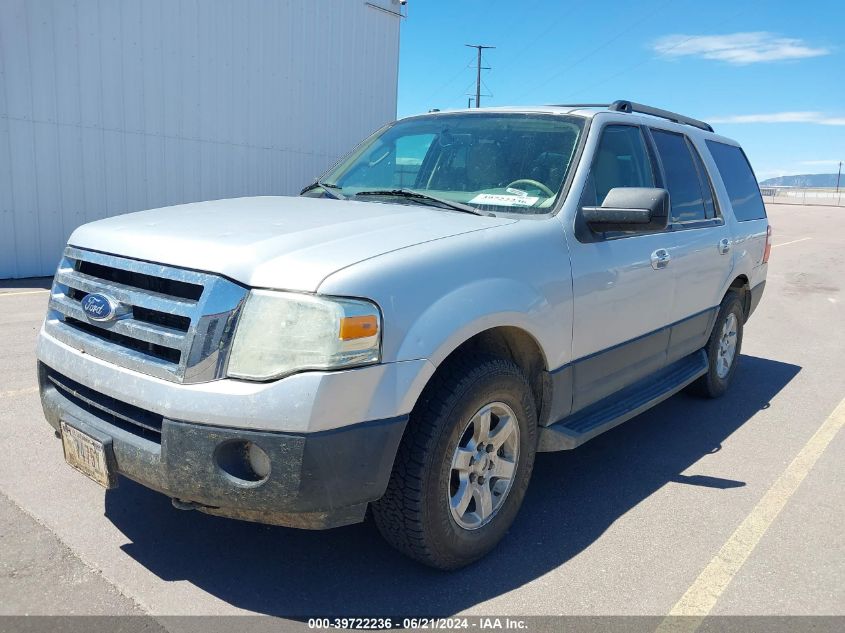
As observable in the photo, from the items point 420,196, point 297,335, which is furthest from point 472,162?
point 297,335

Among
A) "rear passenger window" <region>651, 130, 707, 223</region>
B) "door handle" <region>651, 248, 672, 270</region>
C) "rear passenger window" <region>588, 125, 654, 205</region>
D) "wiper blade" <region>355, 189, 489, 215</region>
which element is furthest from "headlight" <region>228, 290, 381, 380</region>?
"rear passenger window" <region>651, 130, 707, 223</region>

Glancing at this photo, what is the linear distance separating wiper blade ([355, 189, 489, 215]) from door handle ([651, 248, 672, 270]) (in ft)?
3.76

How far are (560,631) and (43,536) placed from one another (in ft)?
7.15

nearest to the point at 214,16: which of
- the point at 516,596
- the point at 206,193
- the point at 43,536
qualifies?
the point at 206,193

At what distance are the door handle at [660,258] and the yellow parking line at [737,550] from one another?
53.2 inches

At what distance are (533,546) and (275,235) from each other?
1772mm

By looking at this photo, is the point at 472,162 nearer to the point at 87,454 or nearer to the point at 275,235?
the point at 275,235

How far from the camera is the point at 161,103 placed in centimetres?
1108

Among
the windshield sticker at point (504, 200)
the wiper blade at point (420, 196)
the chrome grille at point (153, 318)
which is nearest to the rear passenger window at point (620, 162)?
the windshield sticker at point (504, 200)

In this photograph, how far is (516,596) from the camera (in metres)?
2.79

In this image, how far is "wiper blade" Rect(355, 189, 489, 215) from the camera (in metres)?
3.36

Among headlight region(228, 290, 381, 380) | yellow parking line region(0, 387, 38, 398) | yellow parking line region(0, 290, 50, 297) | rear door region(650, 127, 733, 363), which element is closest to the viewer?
headlight region(228, 290, 381, 380)

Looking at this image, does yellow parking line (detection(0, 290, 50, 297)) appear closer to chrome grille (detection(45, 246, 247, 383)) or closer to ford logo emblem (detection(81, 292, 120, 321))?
chrome grille (detection(45, 246, 247, 383))

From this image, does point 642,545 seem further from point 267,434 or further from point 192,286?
point 192,286
